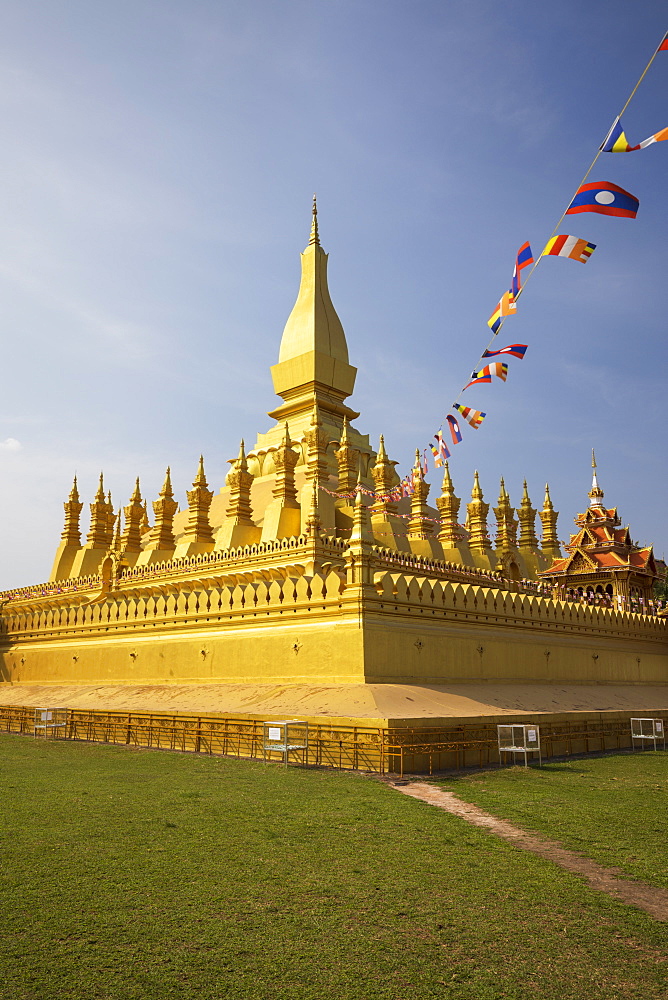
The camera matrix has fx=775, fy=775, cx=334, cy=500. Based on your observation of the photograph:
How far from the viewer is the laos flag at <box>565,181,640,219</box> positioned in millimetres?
12086

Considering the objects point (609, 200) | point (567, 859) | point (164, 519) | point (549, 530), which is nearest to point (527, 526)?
point (549, 530)

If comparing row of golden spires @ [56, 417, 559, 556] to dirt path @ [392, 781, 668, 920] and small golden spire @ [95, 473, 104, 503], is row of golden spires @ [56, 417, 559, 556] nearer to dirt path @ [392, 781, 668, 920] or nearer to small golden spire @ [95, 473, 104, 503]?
small golden spire @ [95, 473, 104, 503]

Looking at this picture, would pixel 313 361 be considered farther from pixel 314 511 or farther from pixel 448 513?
pixel 314 511

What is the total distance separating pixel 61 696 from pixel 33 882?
17.0m

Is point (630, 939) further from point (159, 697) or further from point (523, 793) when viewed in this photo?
point (159, 697)

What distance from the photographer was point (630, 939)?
5242 mm

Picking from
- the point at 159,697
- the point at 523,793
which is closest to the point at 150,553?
the point at 159,697

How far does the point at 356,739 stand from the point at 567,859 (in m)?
5.60

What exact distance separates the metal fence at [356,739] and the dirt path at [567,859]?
6.19 ft

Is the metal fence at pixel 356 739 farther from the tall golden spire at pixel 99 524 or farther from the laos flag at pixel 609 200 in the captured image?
the tall golden spire at pixel 99 524

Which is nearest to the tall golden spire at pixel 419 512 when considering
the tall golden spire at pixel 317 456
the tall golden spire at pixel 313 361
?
the tall golden spire at pixel 317 456

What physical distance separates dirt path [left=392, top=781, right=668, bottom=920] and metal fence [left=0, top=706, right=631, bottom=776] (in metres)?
1.89

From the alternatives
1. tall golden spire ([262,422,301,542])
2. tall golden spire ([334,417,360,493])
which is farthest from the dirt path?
tall golden spire ([334,417,360,493])

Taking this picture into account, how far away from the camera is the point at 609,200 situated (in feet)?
39.9
